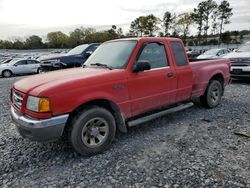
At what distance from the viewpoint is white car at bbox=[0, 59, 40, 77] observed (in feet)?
60.3

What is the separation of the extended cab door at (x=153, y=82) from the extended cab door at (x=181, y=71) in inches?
6.8

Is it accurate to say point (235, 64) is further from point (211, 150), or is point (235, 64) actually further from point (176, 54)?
point (211, 150)

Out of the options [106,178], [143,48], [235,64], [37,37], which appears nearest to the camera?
[106,178]

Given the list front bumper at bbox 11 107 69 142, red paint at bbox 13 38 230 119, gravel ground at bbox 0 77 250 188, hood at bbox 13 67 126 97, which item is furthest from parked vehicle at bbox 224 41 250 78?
front bumper at bbox 11 107 69 142

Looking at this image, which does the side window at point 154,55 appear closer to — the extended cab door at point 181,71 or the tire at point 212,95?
the extended cab door at point 181,71

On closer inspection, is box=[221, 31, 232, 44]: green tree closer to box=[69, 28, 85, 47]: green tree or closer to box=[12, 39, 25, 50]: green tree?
box=[69, 28, 85, 47]: green tree

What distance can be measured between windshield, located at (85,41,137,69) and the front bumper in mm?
1400

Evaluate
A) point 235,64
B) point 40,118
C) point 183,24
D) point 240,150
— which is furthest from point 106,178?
point 183,24

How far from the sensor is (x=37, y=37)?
258 ft

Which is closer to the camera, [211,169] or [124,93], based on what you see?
[211,169]

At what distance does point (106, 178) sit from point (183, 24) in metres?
61.1

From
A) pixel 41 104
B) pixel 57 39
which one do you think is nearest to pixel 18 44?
pixel 57 39

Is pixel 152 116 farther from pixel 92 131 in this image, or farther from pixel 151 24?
pixel 151 24

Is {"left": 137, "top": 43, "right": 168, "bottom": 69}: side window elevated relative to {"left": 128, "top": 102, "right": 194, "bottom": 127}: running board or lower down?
elevated
